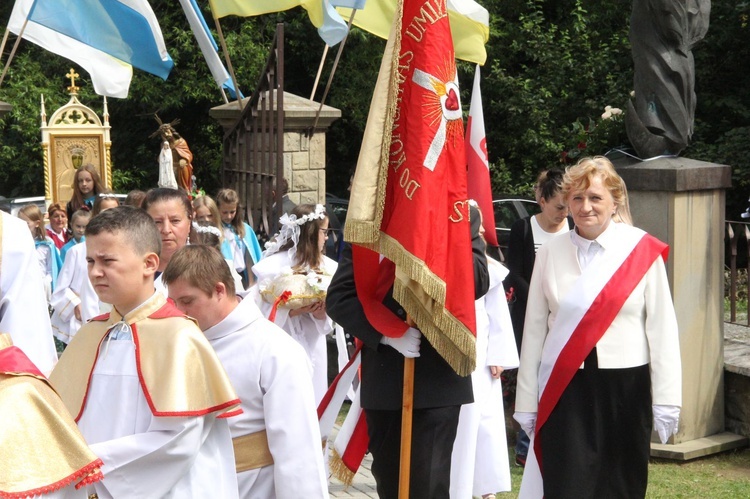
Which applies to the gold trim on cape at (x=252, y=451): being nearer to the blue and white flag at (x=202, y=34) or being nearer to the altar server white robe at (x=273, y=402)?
the altar server white robe at (x=273, y=402)

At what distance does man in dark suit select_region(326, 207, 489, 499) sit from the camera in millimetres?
4836

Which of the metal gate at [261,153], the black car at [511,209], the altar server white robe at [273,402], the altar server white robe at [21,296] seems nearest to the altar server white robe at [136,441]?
the altar server white robe at [273,402]

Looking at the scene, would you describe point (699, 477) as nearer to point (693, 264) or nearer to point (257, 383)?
point (693, 264)

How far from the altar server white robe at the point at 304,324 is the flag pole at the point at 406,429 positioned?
99.2 inches

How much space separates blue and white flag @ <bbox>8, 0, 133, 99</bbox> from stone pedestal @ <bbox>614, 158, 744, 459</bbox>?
4879mm

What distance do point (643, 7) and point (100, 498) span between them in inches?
229

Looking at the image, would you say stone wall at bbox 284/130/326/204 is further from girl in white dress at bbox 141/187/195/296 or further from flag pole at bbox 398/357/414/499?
flag pole at bbox 398/357/414/499

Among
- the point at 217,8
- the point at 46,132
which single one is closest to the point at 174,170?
the point at 46,132

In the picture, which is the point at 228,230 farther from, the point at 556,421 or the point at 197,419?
the point at 197,419

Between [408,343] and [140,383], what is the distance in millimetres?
1681

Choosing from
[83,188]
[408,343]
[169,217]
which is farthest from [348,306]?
[83,188]

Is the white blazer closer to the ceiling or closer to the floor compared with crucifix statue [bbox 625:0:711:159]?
closer to the floor

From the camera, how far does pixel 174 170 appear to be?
16688 mm

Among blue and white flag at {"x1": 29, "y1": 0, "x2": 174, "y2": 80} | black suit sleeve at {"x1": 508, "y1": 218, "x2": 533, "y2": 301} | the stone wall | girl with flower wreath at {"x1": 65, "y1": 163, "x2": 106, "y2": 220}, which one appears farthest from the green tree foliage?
black suit sleeve at {"x1": 508, "y1": 218, "x2": 533, "y2": 301}
